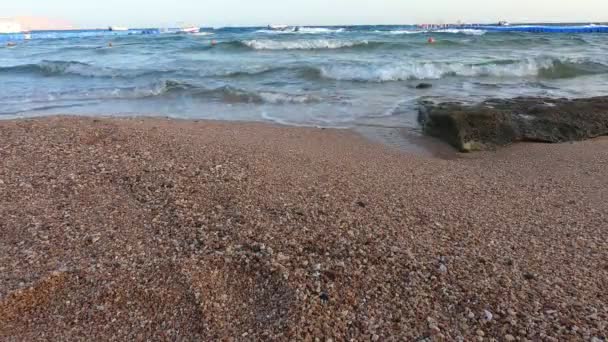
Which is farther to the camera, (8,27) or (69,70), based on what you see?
(8,27)

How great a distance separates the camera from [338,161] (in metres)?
4.99

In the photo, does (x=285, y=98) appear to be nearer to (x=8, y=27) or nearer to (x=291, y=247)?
(x=291, y=247)

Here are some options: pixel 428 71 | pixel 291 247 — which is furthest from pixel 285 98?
pixel 291 247

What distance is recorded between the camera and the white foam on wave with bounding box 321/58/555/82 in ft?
41.7

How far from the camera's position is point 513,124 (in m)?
6.06

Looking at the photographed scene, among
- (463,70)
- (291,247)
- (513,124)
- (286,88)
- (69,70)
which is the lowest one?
(291,247)

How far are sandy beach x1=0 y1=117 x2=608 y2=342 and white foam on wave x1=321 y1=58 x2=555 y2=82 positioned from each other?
26.6ft

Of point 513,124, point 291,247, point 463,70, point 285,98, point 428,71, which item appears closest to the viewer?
point 291,247

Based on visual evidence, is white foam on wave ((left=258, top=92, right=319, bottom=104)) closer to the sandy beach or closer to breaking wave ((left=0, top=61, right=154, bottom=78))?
the sandy beach

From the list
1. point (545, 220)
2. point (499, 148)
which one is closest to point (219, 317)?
point (545, 220)

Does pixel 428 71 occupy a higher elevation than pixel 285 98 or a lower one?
higher

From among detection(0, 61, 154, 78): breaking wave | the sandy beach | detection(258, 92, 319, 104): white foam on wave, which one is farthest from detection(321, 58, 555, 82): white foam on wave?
the sandy beach

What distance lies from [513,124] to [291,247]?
14.5 ft

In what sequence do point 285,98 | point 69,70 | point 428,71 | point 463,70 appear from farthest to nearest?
point 69,70 → point 463,70 → point 428,71 → point 285,98
